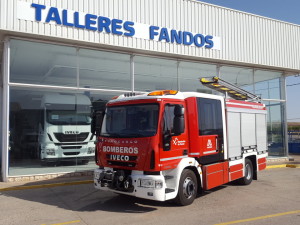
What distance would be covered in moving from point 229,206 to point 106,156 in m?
3.02

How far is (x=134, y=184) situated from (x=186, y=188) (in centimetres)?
130

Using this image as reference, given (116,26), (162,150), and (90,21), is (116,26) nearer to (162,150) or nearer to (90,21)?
(90,21)

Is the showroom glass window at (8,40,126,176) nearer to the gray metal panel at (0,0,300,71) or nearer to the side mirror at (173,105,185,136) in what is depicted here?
the gray metal panel at (0,0,300,71)

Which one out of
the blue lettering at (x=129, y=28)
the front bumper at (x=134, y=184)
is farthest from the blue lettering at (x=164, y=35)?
the front bumper at (x=134, y=184)

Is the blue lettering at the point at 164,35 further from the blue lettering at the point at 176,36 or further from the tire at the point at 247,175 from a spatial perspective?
the tire at the point at 247,175

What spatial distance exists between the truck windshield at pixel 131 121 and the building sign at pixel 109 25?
4.69m

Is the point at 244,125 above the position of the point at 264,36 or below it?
below

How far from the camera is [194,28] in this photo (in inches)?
534

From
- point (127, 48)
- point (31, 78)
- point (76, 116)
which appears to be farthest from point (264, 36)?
point (31, 78)

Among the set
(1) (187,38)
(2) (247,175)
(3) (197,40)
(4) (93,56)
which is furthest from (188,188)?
(3) (197,40)

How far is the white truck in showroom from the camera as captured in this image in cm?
1070

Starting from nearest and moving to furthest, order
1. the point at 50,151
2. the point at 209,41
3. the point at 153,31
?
the point at 50,151 → the point at 153,31 → the point at 209,41

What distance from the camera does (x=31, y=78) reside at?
10.5 meters

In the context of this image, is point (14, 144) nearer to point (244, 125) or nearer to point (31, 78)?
point (31, 78)
